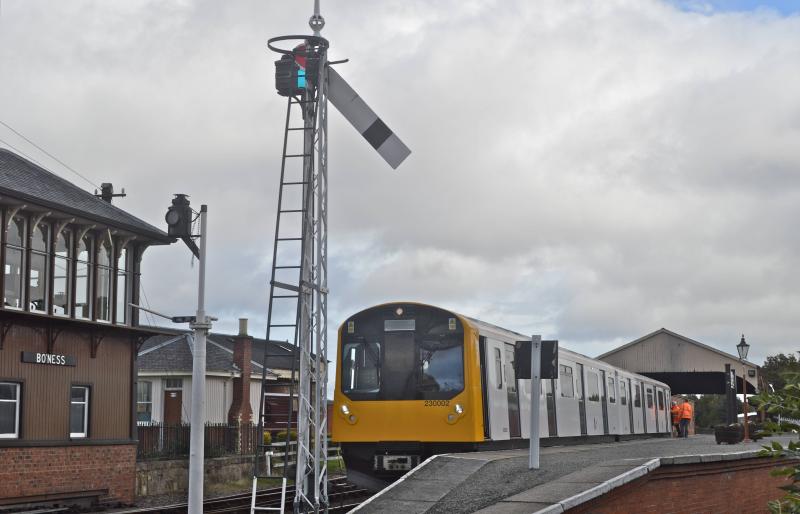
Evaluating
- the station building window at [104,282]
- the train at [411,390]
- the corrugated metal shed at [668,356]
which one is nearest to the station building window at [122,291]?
the station building window at [104,282]

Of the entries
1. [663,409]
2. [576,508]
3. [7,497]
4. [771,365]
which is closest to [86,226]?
[7,497]

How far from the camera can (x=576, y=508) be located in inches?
461

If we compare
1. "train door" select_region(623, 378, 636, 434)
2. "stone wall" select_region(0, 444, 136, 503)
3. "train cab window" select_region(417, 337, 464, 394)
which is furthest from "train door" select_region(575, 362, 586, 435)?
"stone wall" select_region(0, 444, 136, 503)

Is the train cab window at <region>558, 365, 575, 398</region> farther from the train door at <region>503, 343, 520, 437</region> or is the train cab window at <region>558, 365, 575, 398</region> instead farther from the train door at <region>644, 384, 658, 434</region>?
the train door at <region>644, 384, 658, 434</region>

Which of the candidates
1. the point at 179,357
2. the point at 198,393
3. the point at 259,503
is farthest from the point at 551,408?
the point at 179,357

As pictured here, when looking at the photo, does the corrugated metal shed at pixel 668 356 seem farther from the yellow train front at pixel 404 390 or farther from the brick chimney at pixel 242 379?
the yellow train front at pixel 404 390

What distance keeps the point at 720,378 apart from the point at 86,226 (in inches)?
1377

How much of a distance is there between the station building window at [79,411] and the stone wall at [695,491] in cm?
1493

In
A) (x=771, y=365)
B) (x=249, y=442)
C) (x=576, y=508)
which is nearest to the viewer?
(x=576, y=508)

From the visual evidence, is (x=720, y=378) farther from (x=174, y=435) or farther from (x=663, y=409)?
(x=174, y=435)

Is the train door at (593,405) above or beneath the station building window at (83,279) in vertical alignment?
beneath

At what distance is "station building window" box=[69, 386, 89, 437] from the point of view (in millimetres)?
24672

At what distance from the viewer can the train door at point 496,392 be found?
1886cm

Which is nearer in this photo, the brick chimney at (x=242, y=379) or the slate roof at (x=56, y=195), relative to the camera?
the slate roof at (x=56, y=195)
